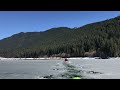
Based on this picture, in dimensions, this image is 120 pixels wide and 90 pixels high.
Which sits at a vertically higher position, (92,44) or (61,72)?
(92,44)

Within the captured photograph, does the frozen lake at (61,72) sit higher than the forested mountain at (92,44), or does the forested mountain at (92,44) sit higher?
the forested mountain at (92,44)

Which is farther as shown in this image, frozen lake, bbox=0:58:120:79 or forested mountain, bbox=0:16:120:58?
forested mountain, bbox=0:16:120:58

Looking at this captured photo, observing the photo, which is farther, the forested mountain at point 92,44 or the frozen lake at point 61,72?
the forested mountain at point 92,44

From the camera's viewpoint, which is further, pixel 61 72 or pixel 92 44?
pixel 92 44

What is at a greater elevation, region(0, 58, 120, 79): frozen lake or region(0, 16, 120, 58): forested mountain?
region(0, 16, 120, 58): forested mountain
